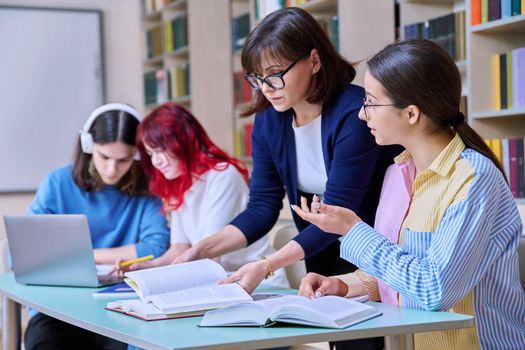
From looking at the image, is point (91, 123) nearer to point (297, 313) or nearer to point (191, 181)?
point (191, 181)

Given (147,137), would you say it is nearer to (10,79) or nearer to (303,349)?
(303,349)

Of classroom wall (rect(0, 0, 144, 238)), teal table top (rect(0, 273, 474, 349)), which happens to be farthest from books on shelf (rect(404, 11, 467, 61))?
classroom wall (rect(0, 0, 144, 238))

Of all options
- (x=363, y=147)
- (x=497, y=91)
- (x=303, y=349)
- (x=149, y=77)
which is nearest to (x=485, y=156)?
(x=363, y=147)

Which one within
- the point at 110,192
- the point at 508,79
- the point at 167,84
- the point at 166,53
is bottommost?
the point at 110,192

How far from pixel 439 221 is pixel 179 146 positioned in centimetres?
112

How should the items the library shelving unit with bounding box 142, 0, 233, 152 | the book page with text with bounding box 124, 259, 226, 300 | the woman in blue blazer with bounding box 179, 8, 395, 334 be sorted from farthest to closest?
1. the library shelving unit with bounding box 142, 0, 233, 152
2. the woman in blue blazer with bounding box 179, 8, 395, 334
3. the book page with text with bounding box 124, 259, 226, 300

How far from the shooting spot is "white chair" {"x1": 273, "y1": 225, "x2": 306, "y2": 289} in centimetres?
245

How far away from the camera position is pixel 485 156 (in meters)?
1.55

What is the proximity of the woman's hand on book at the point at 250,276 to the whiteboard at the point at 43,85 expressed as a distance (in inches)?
166

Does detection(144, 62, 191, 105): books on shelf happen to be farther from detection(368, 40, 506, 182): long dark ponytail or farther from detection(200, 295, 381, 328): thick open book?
detection(200, 295, 381, 328): thick open book

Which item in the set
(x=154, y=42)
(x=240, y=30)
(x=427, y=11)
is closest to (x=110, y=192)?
(x=427, y=11)

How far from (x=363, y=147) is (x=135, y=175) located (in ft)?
3.48

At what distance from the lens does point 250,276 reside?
1760 mm

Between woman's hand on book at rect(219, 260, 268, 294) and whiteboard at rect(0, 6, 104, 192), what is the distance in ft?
13.8
